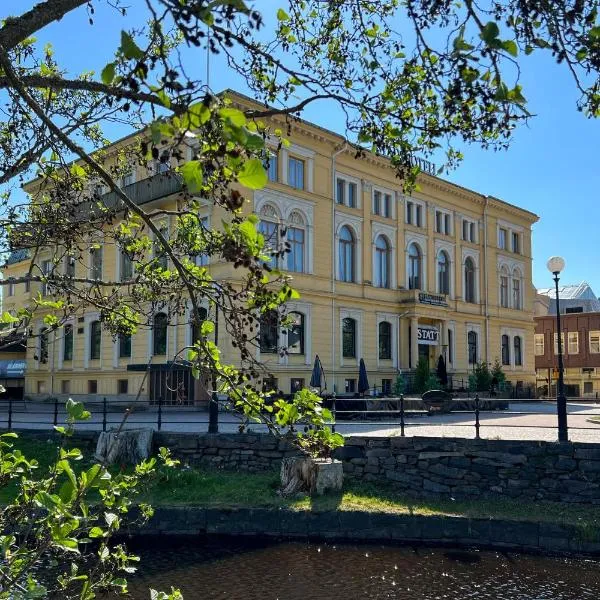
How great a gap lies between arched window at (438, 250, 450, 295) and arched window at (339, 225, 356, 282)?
7.36 metres

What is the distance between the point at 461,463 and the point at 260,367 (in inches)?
386

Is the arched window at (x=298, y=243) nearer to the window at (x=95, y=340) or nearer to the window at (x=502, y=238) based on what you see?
the window at (x=95, y=340)

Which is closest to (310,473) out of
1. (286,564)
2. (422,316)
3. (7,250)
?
(286,564)

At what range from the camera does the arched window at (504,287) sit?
4303 centimetres

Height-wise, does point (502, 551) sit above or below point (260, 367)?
below

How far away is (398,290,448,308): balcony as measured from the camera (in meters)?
34.1

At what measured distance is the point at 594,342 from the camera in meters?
61.0

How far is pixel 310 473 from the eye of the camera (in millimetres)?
12578

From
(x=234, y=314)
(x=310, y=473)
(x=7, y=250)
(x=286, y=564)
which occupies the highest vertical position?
(x=7, y=250)

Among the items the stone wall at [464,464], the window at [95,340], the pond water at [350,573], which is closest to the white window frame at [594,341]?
the window at [95,340]

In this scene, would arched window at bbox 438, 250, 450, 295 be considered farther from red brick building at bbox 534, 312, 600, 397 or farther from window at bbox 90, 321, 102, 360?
red brick building at bbox 534, 312, 600, 397

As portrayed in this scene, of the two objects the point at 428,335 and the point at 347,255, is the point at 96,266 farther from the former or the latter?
the point at 428,335

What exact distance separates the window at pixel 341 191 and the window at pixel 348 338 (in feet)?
18.6

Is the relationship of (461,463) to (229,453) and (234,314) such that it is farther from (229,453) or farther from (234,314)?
(234,314)
